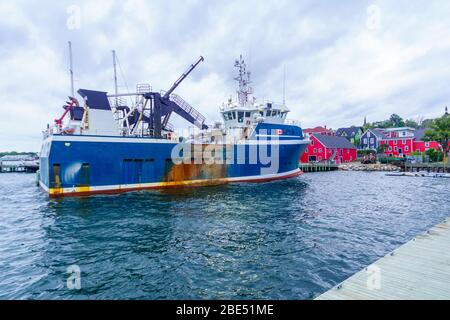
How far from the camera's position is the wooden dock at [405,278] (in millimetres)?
5590

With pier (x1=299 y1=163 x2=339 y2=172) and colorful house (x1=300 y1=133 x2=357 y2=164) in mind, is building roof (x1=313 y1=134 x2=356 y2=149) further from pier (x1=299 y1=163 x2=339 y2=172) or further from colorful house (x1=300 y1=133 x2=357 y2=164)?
pier (x1=299 y1=163 x2=339 y2=172)

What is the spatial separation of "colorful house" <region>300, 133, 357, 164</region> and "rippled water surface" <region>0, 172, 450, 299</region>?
4834 cm

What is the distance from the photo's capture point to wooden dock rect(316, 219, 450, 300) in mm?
5590

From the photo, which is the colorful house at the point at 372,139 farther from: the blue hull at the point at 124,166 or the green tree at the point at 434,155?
the blue hull at the point at 124,166

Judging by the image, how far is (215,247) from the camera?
9984mm

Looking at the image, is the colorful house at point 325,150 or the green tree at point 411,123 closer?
the colorful house at point 325,150

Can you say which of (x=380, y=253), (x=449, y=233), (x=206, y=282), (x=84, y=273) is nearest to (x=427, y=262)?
(x=380, y=253)

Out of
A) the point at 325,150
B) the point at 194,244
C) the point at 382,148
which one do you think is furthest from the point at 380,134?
the point at 194,244

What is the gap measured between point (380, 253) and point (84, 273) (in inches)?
400

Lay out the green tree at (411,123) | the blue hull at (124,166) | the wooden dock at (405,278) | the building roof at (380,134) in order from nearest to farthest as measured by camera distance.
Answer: the wooden dock at (405,278) → the blue hull at (124,166) → the building roof at (380,134) → the green tree at (411,123)

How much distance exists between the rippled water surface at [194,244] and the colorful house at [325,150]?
4834cm

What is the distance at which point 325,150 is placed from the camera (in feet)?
215

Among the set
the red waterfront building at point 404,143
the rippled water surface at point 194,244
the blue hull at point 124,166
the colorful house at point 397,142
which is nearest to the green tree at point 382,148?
the colorful house at point 397,142

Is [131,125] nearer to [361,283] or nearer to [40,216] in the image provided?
[40,216]
